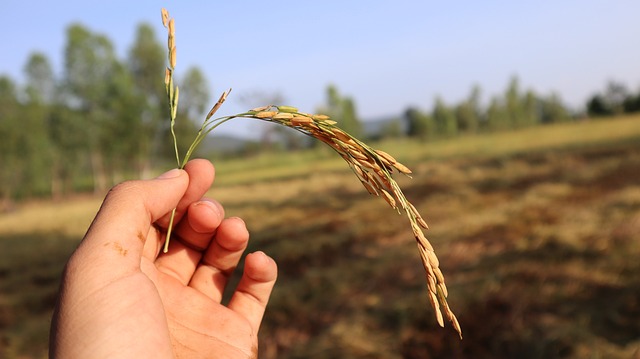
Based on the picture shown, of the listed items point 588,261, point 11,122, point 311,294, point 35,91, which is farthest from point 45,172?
point 588,261

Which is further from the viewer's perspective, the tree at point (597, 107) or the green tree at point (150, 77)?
the tree at point (597, 107)

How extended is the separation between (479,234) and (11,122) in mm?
35860

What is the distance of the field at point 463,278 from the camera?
4336 millimetres

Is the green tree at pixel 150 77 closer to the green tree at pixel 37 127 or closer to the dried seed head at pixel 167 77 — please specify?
the green tree at pixel 37 127

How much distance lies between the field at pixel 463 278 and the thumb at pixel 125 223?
315 centimetres

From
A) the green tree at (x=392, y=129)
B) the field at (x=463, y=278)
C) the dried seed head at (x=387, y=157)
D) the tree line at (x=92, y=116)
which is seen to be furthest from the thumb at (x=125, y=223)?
the green tree at (x=392, y=129)

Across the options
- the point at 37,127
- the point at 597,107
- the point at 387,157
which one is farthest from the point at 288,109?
the point at 597,107

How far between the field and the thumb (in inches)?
124

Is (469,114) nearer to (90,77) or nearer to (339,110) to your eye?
(339,110)

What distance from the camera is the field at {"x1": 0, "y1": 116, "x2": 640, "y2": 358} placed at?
4336 mm

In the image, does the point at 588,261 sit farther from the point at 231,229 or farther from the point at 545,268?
the point at 231,229

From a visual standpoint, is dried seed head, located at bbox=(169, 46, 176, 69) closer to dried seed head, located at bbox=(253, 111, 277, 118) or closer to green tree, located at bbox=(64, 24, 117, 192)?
dried seed head, located at bbox=(253, 111, 277, 118)

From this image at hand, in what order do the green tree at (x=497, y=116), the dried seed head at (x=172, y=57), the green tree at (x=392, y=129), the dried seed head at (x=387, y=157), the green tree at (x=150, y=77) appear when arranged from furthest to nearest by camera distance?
the green tree at (x=392, y=129) < the green tree at (x=497, y=116) < the green tree at (x=150, y=77) < the dried seed head at (x=172, y=57) < the dried seed head at (x=387, y=157)

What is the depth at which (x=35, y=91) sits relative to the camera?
1475 inches
